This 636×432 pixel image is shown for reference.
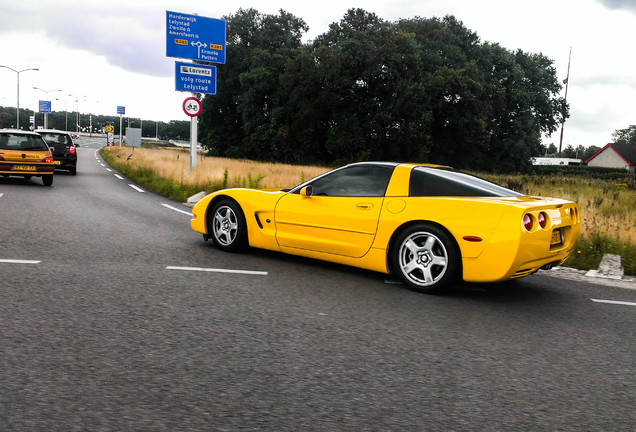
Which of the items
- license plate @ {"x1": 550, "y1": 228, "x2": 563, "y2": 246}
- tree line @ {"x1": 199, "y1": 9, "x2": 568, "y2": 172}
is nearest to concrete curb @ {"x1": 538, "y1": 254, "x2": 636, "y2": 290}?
license plate @ {"x1": 550, "y1": 228, "x2": 563, "y2": 246}

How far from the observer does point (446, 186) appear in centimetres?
582

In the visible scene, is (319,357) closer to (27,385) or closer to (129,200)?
(27,385)

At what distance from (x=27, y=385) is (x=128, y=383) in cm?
50

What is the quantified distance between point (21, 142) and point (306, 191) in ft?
41.4

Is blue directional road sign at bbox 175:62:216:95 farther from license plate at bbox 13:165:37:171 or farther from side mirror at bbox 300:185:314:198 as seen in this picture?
side mirror at bbox 300:185:314:198

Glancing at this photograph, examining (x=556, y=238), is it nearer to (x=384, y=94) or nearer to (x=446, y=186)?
(x=446, y=186)

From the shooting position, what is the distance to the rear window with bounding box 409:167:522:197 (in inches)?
227

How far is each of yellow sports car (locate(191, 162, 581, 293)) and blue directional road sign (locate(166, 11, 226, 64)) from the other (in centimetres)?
1333

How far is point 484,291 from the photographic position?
233 inches

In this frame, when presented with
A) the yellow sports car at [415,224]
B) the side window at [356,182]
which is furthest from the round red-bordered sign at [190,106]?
the side window at [356,182]

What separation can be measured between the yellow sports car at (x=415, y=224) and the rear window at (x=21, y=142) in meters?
11.4

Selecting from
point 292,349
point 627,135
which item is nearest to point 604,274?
point 292,349

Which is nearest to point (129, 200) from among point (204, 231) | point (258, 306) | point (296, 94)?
point (204, 231)

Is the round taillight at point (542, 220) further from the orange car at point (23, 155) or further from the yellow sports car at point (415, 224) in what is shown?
the orange car at point (23, 155)
